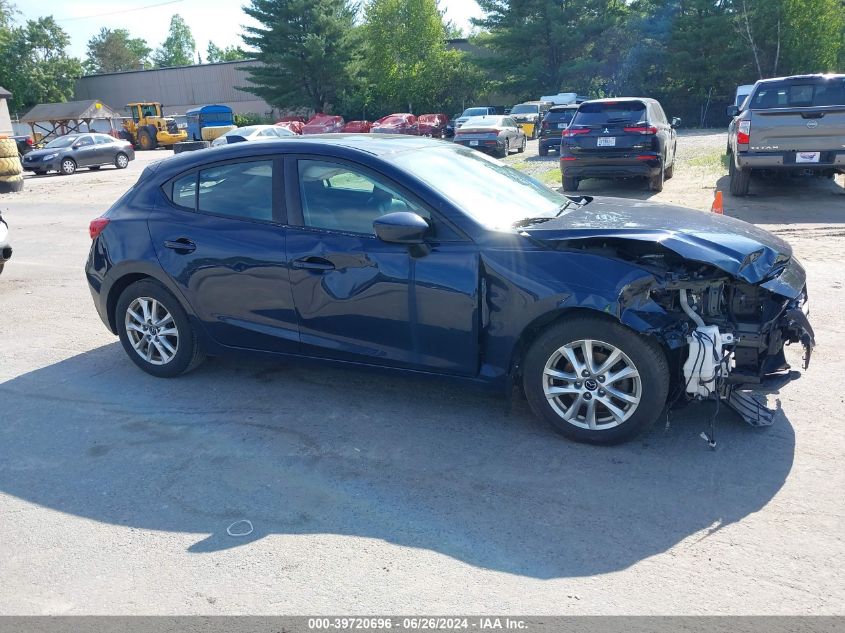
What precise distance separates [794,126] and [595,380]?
30.1 ft

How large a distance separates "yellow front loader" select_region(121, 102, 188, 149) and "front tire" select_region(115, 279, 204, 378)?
43634 millimetres

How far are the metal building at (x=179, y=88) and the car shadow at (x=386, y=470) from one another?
196 ft

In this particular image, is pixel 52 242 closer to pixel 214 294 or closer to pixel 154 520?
pixel 214 294

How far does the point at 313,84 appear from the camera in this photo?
52469 mm

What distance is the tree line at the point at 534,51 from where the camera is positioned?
40312mm

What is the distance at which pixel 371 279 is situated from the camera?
4.49 metres

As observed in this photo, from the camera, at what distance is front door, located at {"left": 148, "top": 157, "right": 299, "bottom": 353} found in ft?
A: 15.9

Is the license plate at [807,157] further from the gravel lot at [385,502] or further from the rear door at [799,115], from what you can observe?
the gravel lot at [385,502]

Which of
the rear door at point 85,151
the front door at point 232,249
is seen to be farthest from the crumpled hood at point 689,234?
the rear door at point 85,151

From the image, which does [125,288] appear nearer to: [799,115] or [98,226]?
[98,226]

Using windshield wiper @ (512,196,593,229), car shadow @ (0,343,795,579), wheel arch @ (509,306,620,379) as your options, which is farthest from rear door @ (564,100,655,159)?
wheel arch @ (509,306,620,379)

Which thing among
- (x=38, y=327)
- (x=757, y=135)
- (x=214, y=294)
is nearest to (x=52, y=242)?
(x=38, y=327)

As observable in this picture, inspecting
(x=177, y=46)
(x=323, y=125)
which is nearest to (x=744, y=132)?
(x=323, y=125)

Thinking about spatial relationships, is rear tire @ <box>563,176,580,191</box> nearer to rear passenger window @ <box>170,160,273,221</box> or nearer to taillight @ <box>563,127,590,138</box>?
taillight @ <box>563,127,590,138</box>
